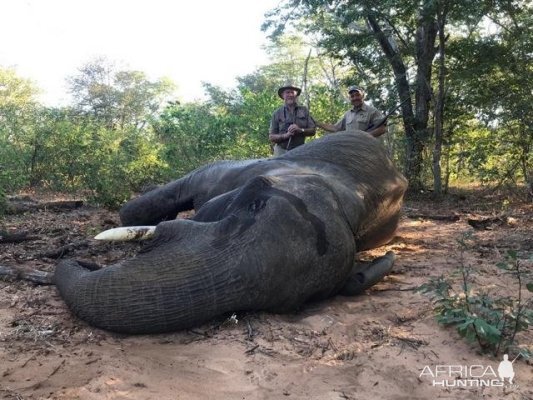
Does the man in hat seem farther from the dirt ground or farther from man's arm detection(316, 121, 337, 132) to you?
the dirt ground

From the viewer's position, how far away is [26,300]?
389 centimetres

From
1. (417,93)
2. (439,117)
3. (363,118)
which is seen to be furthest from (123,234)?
(417,93)

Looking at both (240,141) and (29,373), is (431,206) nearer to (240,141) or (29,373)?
(240,141)

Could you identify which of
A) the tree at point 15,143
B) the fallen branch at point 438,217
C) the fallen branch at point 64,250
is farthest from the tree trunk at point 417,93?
the fallen branch at point 64,250

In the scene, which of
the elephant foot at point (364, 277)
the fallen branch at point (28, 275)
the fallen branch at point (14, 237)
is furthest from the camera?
the fallen branch at point (14, 237)

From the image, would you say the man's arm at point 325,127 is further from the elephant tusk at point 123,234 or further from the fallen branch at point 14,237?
the elephant tusk at point 123,234

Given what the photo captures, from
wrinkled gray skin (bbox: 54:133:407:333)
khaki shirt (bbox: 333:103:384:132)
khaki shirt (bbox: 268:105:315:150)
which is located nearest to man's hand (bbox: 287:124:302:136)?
khaki shirt (bbox: 268:105:315:150)

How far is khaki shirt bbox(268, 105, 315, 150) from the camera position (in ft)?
28.1

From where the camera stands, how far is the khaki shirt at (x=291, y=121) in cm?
855

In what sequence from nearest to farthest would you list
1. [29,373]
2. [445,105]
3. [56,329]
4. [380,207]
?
[29,373] → [56,329] → [380,207] → [445,105]

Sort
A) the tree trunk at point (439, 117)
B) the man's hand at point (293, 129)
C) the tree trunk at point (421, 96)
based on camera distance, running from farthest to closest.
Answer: the tree trunk at point (421, 96)
the tree trunk at point (439, 117)
the man's hand at point (293, 129)

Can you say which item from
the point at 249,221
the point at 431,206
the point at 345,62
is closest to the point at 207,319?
the point at 249,221

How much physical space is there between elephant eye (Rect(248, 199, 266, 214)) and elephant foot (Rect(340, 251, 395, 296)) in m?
1.03

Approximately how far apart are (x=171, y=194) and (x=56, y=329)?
9.84 feet
